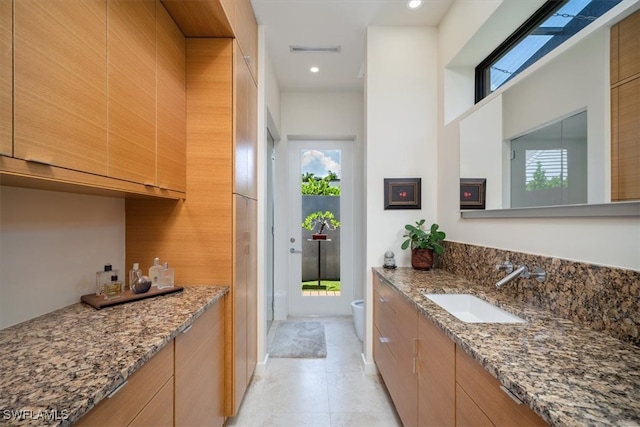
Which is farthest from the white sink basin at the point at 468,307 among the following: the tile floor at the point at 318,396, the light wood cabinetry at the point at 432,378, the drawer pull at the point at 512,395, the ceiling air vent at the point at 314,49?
the ceiling air vent at the point at 314,49

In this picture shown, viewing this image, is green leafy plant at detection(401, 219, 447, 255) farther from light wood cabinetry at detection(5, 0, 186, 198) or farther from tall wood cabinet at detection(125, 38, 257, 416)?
light wood cabinetry at detection(5, 0, 186, 198)

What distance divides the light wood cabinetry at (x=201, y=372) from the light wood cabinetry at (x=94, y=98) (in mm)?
677

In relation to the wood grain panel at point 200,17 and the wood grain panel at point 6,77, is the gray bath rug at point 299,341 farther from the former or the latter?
the wood grain panel at point 200,17

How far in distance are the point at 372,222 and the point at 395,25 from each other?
5.45 ft

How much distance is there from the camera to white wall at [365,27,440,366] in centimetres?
229

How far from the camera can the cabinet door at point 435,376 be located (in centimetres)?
103

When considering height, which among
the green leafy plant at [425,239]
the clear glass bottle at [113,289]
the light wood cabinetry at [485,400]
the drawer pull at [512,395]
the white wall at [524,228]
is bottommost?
the light wood cabinetry at [485,400]

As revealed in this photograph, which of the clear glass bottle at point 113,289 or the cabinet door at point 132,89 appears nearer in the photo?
the cabinet door at point 132,89

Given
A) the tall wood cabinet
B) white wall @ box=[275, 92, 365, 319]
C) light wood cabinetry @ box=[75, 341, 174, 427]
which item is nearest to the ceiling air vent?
white wall @ box=[275, 92, 365, 319]

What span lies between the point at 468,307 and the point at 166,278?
1.69 meters

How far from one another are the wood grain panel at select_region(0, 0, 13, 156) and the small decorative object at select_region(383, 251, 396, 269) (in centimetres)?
208

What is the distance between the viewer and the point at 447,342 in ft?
3.44

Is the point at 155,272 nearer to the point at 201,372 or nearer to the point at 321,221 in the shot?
the point at 201,372

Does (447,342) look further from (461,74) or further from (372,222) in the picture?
(461,74)
